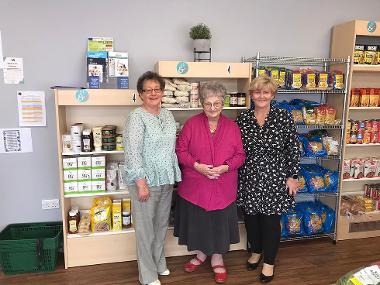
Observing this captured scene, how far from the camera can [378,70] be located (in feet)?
10.4

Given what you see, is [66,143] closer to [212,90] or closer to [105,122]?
[105,122]

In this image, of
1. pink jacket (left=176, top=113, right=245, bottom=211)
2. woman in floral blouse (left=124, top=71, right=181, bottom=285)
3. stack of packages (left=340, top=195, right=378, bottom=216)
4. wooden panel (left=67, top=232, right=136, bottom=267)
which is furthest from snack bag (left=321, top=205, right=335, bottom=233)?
wooden panel (left=67, top=232, right=136, bottom=267)

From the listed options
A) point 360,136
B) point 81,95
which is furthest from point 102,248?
point 360,136

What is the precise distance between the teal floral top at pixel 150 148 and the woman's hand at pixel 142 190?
0.03 meters

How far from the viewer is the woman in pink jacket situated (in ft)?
7.62

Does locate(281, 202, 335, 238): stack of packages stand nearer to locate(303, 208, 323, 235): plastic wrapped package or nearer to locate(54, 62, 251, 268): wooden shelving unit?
locate(303, 208, 323, 235): plastic wrapped package

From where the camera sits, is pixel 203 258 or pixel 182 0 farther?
pixel 182 0

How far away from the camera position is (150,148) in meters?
2.24

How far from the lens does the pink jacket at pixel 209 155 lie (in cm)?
234

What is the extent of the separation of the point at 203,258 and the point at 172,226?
0.38 metres

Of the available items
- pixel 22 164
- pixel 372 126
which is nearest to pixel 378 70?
pixel 372 126

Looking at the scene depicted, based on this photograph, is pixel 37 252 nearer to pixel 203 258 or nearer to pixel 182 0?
pixel 203 258

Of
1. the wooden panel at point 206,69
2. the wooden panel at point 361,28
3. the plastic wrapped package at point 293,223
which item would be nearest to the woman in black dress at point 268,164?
the wooden panel at point 206,69

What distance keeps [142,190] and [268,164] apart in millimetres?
923
